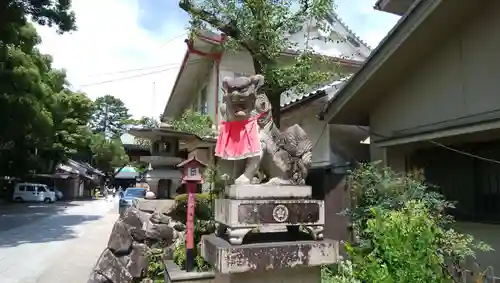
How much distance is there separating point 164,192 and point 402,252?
11.4 metres

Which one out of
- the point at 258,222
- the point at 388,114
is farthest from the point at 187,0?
the point at 258,222

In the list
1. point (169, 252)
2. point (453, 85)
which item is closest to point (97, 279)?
point (169, 252)

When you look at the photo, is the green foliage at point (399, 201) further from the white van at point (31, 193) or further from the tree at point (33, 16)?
the white van at point (31, 193)

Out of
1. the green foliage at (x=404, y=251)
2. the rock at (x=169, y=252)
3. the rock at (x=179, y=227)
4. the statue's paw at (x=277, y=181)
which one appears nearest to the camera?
the green foliage at (x=404, y=251)

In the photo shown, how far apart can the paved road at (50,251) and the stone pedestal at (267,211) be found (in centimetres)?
792

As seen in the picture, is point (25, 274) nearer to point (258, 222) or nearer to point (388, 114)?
point (258, 222)

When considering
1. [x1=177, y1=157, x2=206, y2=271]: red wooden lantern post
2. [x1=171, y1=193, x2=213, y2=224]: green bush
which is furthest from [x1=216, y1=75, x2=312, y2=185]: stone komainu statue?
[x1=171, y1=193, x2=213, y2=224]: green bush

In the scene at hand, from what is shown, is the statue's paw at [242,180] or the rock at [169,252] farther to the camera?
the rock at [169,252]

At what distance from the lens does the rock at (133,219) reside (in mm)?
11023

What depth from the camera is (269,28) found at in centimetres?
962

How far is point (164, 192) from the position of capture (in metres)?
15.0

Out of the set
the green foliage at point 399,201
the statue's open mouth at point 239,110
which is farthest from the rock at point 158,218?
the statue's open mouth at point 239,110

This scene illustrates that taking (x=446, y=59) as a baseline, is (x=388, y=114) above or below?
below

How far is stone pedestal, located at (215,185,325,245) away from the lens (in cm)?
461
